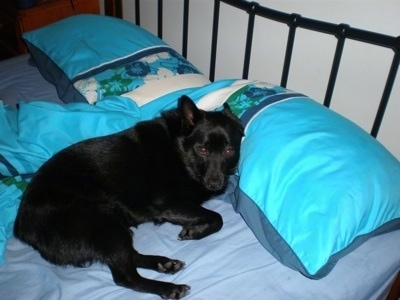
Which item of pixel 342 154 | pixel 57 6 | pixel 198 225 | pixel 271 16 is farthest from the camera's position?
pixel 57 6

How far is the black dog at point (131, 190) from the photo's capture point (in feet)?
4.53

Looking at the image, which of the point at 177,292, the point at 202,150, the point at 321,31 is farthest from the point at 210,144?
the point at 321,31

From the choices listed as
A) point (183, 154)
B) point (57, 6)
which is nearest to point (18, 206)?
point (183, 154)

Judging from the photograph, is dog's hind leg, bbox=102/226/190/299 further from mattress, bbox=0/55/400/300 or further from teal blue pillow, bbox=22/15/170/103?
teal blue pillow, bbox=22/15/170/103

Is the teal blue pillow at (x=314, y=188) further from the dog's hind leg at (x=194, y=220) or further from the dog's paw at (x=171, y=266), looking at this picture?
the dog's paw at (x=171, y=266)

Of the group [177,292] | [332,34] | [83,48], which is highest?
[332,34]

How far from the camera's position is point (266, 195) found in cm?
140

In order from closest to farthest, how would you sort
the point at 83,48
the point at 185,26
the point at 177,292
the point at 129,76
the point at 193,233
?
the point at 177,292 → the point at 193,233 → the point at 129,76 → the point at 83,48 → the point at 185,26

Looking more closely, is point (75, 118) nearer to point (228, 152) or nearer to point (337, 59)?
point (228, 152)

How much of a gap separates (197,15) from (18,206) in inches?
→ 63.1

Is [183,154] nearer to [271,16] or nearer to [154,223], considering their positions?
[154,223]

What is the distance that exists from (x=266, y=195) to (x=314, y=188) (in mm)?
182

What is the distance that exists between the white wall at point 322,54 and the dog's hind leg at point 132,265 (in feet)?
3.84

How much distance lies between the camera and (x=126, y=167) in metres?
1.59
